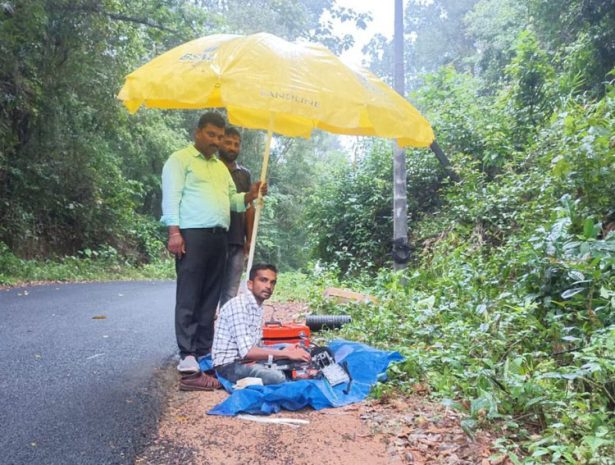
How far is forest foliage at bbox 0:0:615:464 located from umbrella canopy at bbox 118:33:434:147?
1.67 metres

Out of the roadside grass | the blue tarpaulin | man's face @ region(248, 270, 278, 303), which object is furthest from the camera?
the roadside grass

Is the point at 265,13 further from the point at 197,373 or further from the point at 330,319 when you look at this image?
the point at 197,373

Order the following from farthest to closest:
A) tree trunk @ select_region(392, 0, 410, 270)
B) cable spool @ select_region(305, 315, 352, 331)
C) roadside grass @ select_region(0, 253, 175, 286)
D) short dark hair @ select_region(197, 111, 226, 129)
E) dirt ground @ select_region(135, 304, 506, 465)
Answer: roadside grass @ select_region(0, 253, 175, 286)
tree trunk @ select_region(392, 0, 410, 270)
cable spool @ select_region(305, 315, 352, 331)
short dark hair @ select_region(197, 111, 226, 129)
dirt ground @ select_region(135, 304, 506, 465)

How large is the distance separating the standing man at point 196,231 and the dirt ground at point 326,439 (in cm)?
70

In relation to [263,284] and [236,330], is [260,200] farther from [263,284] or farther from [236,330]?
[236,330]

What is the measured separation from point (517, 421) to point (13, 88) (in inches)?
436

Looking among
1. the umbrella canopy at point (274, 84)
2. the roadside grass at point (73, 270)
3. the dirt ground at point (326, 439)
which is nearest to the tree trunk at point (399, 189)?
the umbrella canopy at point (274, 84)

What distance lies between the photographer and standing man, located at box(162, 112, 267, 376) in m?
3.74

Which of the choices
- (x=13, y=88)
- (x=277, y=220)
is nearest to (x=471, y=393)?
(x=13, y=88)

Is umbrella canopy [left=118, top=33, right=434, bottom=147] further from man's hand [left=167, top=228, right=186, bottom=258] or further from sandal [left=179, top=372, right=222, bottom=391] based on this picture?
sandal [left=179, top=372, right=222, bottom=391]

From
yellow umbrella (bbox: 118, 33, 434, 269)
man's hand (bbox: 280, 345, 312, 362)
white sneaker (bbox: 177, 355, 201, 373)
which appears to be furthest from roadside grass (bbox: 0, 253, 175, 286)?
man's hand (bbox: 280, 345, 312, 362)

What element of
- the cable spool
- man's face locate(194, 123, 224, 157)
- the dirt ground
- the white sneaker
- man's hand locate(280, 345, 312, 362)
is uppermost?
man's face locate(194, 123, 224, 157)

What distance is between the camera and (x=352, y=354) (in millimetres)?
3906

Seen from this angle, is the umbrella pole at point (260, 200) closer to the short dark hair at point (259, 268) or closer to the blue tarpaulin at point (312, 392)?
the short dark hair at point (259, 268)
